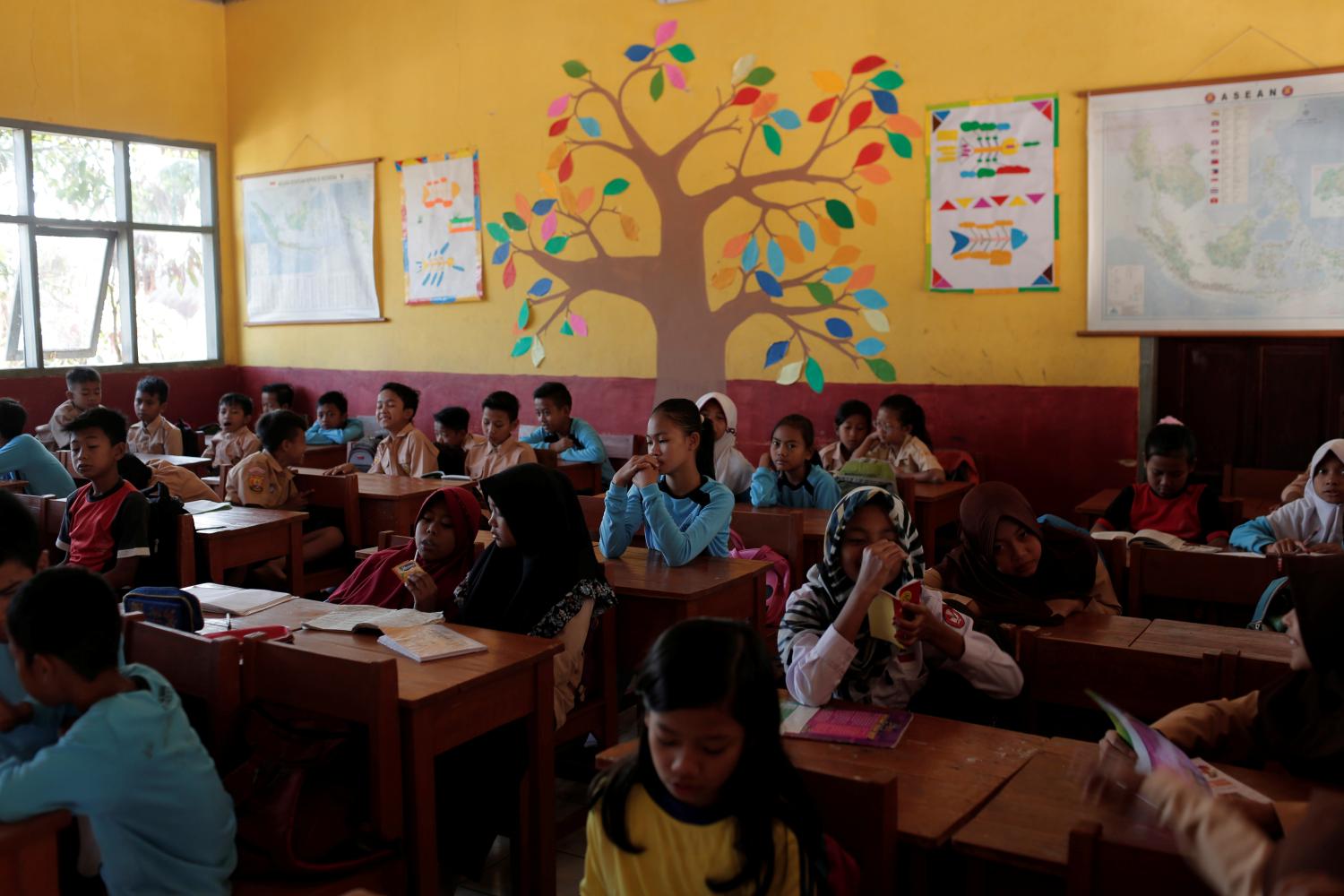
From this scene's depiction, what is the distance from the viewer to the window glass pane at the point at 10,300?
7.99 metres

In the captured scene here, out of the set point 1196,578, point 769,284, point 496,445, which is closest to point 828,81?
point 769,284

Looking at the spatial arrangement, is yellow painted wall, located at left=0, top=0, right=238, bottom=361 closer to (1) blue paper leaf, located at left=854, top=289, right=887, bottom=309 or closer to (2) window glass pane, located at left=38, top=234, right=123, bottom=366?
Answer: (2) window glass pane, located at left=38, top=234, right=123, bottom=366

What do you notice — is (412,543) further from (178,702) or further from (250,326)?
(250,326)

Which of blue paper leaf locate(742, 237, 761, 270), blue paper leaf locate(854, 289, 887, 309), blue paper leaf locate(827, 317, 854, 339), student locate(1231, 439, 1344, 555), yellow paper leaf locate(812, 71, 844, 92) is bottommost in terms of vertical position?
student locate(1231, 439, 1344, 555)

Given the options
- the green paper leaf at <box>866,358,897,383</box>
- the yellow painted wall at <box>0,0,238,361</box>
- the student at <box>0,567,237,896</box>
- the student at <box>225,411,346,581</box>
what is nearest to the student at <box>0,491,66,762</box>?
the student at <box>0,567,237,896</box>

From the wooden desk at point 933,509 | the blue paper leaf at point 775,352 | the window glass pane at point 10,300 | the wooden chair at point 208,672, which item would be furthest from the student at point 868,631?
the window glass pane at point 10,300

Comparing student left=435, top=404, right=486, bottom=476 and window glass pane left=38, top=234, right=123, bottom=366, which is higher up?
window glass pane left=38, top=234, right=123, bottom=366

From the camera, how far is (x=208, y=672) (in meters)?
2.21

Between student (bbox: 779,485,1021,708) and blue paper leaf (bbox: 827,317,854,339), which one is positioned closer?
student (bbox: 779,485,1021,708)

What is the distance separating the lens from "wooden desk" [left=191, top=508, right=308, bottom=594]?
427 centimetres

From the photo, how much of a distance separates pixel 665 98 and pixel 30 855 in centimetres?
610

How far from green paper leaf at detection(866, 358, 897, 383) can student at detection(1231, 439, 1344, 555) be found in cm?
252

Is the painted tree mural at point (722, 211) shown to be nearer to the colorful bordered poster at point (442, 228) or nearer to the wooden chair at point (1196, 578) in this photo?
the colorful bordered poster at point (442, 228)

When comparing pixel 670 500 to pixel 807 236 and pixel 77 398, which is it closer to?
→ pixel 807 236
